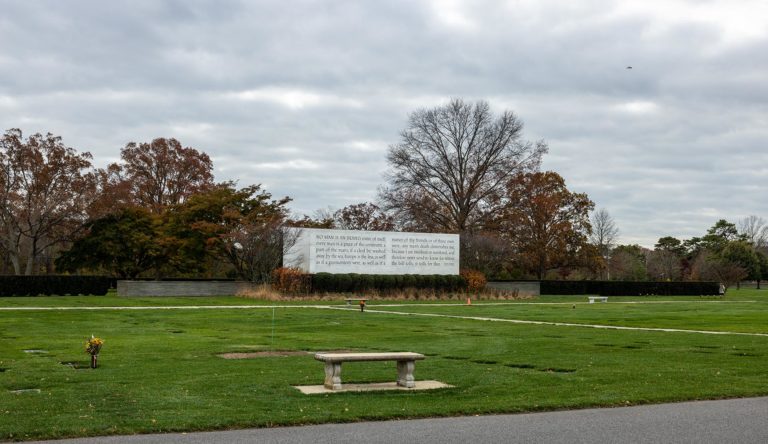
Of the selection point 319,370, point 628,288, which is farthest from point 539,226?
point 319,370

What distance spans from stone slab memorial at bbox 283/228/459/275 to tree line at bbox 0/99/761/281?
1197 millimetres

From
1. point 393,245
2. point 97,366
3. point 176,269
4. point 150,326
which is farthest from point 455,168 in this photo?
point 97,366

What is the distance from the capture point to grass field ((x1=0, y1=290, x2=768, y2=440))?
9.24 m

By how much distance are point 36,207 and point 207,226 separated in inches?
482

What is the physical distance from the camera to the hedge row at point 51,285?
3959cm

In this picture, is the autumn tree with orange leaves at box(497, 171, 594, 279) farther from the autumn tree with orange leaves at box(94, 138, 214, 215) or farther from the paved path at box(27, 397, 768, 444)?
the paved path at box(27, 397, 768, 444)

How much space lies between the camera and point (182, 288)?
44.2 m

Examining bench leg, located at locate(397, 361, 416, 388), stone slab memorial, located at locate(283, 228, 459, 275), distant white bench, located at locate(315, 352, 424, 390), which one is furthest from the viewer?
stone slab memorial, located at locate(283, 228, 459, 275)

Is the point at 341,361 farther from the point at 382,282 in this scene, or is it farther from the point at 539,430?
the point at 382,282


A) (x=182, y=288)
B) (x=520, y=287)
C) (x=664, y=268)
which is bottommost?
(x=182, y=288)

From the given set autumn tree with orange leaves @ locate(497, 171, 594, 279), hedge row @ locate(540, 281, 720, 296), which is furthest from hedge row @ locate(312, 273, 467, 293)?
autumn tree with orange leaves @ locate(497, 171, 594, 279)

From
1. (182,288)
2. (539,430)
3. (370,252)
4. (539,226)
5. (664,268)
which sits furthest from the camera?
(664,268)

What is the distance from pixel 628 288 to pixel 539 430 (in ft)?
175

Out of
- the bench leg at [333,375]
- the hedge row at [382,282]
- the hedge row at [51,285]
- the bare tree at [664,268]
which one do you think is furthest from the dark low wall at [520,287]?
the bench leg at [333,375]
